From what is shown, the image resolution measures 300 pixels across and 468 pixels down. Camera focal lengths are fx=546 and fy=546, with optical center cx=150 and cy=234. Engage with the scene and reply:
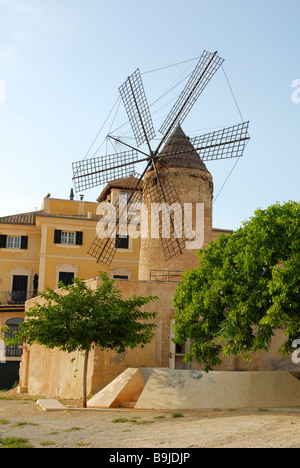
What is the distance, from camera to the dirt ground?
948 centimetres

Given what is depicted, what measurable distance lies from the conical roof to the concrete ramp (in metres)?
10.6

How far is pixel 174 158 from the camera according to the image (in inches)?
968

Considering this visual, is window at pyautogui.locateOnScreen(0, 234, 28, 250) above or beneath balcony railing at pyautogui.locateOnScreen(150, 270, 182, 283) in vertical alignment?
above

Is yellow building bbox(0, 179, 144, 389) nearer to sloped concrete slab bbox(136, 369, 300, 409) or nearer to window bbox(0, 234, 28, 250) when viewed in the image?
window bbox(0, 234, 28, 250)

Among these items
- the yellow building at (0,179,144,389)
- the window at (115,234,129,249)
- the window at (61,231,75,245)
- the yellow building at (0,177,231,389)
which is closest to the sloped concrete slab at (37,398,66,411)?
the yellow building at (0,177,231,389)

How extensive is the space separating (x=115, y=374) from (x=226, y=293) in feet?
22.0

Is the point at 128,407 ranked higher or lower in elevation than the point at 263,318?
lower

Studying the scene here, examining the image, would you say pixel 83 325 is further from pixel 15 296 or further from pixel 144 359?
pixel 15 296

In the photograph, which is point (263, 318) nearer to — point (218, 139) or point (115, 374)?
point (115, 374)

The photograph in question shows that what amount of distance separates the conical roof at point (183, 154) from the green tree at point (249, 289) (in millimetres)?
9145

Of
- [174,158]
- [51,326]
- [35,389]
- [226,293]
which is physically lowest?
[35,389]
